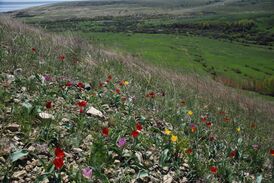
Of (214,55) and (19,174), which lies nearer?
(19,174)

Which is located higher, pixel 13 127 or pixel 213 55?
pixel 13 127

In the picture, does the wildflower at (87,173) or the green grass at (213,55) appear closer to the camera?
the wildflower at (87,173)

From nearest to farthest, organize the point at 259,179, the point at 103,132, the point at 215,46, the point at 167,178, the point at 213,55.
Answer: the point at 103,132 → the point at 167,178 → the point at 259,179 → the point at 213,55 → the point at 215,46

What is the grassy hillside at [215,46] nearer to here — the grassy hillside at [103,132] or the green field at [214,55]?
the green field at [214,55]

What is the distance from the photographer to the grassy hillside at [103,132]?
3.24 m

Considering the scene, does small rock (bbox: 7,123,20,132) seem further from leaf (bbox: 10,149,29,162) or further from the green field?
the green field

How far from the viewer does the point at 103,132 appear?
3373 mm

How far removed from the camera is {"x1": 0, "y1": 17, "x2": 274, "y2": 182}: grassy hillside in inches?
127

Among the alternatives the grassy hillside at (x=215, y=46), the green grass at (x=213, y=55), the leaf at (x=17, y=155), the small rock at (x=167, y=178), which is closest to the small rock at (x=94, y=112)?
the small rock at (x=167, y=178)

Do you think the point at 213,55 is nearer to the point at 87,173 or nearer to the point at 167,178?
the point at 167,178

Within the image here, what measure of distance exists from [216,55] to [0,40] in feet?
220

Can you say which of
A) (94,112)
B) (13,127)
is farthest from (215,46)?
(13,127)

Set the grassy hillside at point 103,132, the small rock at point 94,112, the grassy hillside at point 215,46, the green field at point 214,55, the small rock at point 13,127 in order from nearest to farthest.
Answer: the grassy hillside at point 103,132, the small rock at point 13,127, the small rock at point 94,112, the grassy hillside at point 215,46, the green field at point 214,55

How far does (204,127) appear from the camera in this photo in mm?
5266
